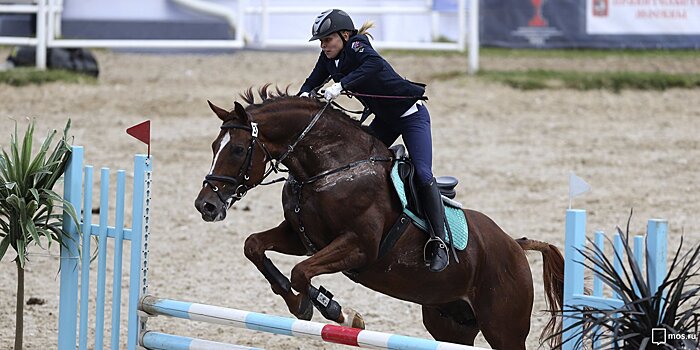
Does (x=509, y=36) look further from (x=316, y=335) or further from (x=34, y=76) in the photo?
(x=316, y=335)

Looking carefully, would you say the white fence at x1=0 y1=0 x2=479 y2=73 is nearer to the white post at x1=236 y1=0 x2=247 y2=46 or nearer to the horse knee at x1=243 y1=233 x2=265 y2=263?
the white post at x1=236 y1=0 x2=247 y2=46

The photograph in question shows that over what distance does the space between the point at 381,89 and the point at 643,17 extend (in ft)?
32.5

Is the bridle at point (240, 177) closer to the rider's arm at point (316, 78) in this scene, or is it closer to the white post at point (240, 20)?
the rider's arm at point (316, 78)

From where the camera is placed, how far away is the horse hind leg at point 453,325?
228 inches

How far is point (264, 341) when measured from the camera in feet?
21.9

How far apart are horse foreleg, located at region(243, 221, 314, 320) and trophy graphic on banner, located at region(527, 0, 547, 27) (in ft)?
32.3

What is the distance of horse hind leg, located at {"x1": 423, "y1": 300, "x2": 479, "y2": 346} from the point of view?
580cm

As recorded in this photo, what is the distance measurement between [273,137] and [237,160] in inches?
10.0

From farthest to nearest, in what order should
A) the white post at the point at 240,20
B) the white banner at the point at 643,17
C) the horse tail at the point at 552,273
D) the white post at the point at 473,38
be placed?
the white post at the point at 240,20 < the white post at the point at 473,38 < the white banner at the point at 643,17 < the horse tail at the point at 552,273

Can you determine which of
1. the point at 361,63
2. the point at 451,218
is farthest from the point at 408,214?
the point at 361,63

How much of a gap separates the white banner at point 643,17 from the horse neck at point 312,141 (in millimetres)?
9733

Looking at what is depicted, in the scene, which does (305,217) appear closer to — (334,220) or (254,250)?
(334,220)

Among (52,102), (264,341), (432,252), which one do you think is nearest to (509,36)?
(52,102)

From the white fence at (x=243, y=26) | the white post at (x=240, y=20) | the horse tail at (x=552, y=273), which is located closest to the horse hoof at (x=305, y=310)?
the horse tail at (x=552, y=273)
